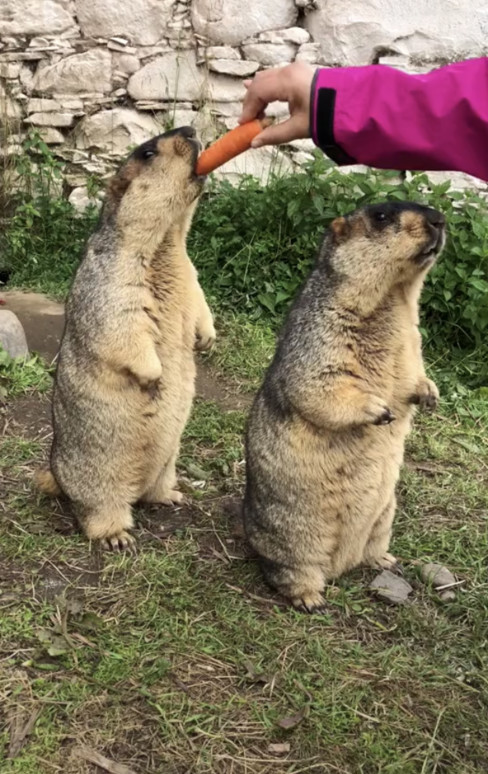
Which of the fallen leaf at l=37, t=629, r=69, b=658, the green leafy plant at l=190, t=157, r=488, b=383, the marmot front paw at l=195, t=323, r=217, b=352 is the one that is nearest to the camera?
the fallen leaf at l=37, t=629, r=69, b=658

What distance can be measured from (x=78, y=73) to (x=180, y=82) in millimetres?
1084

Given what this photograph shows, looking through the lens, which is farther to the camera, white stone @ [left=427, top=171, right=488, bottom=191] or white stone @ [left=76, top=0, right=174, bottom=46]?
white stone @ [left=76, top=0, right=174, bottom=46]

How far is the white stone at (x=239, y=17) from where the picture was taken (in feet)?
24.9

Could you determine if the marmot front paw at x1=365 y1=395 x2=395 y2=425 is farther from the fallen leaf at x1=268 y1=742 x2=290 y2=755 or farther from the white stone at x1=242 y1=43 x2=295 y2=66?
the white stone at x1=242 y1=43 x2=295 y2=66

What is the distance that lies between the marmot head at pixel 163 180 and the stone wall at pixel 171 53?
3774mm

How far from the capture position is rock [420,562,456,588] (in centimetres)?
412

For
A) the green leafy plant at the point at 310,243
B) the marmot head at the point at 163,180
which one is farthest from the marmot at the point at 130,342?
the green leafy plant at the point at 310,243

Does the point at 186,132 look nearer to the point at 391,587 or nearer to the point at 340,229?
the point at 340,229

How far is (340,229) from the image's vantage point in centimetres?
371

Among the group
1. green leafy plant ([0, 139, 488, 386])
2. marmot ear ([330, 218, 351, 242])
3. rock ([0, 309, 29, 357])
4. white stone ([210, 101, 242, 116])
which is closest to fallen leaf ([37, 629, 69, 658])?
marmot ear ([330, 218, 351, 242])

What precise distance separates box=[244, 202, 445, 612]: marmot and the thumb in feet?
2.07

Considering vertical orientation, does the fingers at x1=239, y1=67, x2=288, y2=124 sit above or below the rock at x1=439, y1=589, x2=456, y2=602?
above

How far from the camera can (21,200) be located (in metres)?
8.38

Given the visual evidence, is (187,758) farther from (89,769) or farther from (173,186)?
(173,186)
